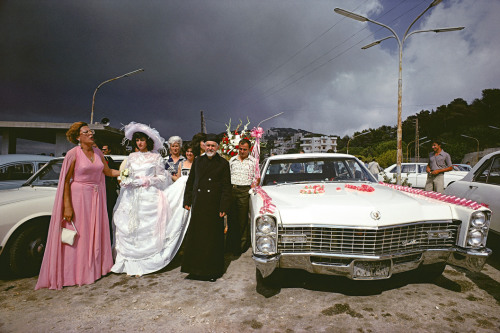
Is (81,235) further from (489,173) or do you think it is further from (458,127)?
(458,127)

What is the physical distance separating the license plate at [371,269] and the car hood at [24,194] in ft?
13.6

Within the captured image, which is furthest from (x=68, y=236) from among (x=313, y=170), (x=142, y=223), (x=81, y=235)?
(x=313, y=170)

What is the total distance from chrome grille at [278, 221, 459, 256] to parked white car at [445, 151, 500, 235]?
163cm

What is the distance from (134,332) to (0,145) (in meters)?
23.6

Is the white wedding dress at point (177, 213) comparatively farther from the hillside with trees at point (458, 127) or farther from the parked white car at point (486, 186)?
the hillside with trees at point (458, 127)

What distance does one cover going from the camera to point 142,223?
12.6ft

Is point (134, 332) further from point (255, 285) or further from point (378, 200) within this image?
point (378, 200)

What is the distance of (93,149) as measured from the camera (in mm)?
3781

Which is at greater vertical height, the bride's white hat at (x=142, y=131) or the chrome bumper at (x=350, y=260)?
the bride's white hat at (x=142, y=131)

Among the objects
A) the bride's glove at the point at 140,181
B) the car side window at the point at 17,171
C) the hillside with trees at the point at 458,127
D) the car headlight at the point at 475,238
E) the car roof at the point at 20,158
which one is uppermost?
the hillside with trees at the point at 458,127

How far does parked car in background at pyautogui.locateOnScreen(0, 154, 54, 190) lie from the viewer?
15.8 ft

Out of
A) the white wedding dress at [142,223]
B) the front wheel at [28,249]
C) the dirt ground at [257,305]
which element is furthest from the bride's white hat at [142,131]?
the dirt ground at [257,305]

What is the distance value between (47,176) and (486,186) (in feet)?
22.8

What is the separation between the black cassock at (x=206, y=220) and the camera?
353cm
